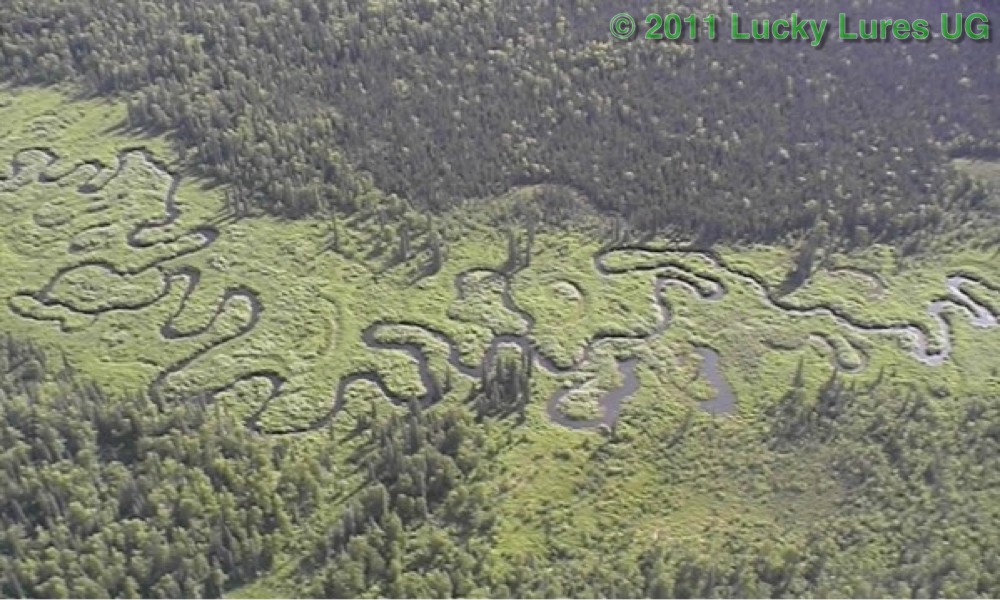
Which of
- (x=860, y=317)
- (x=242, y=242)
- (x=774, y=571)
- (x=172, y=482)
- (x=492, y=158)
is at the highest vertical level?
(x=492, y=158)

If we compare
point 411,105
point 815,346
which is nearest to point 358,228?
point 411,105

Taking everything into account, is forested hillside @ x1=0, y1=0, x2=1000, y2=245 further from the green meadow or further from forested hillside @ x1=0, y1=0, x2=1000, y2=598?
the green meadow

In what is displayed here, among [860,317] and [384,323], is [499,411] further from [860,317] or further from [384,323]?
[860,317]

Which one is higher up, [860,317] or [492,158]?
[492,158]
